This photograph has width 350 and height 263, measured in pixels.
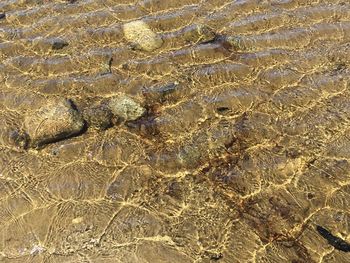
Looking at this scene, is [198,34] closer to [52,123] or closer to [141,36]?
[141,36]

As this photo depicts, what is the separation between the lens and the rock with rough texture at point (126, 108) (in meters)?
6.50

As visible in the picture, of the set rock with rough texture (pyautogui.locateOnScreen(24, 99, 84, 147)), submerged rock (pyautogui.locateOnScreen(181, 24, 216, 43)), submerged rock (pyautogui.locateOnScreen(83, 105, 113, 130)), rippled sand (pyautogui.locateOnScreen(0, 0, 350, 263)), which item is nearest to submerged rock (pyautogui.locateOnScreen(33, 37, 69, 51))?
rippled sand (pyautogui.locateOnScreen(0, 0, 350, 263))

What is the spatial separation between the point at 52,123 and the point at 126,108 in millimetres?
1137

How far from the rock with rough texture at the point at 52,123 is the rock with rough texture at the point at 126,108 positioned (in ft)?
1.81

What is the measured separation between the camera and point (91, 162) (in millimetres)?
5957

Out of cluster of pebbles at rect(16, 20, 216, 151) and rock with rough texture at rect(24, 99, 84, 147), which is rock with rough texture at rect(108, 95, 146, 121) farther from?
rock with rough texture at rect(24, 99, 84, 147)

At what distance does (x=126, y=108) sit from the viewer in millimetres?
6555

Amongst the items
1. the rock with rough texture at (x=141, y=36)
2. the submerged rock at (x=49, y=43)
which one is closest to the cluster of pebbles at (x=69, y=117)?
the rock with rough texture at (x=141, y=36)

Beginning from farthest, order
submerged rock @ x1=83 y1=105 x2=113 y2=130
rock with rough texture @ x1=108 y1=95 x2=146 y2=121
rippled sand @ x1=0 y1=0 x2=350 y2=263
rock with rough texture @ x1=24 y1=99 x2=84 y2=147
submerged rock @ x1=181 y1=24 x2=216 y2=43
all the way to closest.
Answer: submerged rock @ x1=181 y1=24 x2=216 y2=43 < rock with rough texture @ x1=108 y1=95 x2=146 y2=121 < submerged rock @ x1=83 y1=105 x2=113 y2=130 < rock with rough texture @ x1=24 y1=99 x2=84 y2=147 < rippled sand @ x1=0 y1=0 x2=350 y2=263

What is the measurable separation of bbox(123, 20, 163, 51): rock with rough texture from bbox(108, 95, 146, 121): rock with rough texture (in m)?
1.53

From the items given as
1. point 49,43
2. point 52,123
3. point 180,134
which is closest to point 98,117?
point 52,123

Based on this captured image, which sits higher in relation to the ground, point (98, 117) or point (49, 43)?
point (49, 43)

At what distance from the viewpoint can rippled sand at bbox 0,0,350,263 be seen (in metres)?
5.05

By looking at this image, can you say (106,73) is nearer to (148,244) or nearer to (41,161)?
(41,161)
